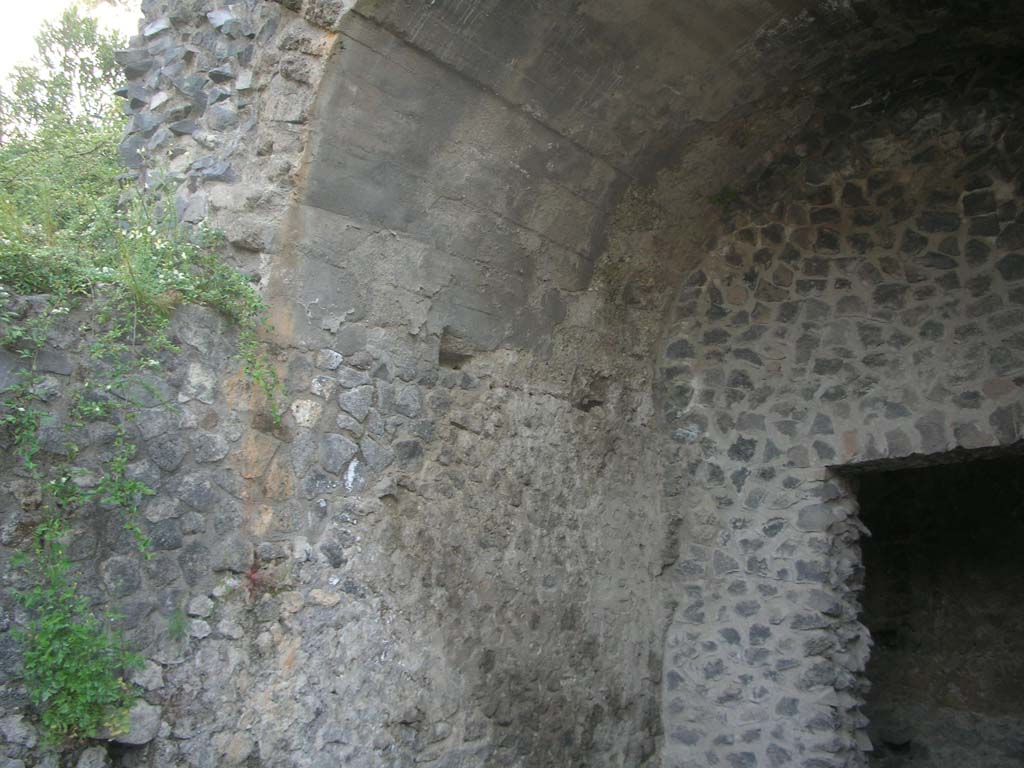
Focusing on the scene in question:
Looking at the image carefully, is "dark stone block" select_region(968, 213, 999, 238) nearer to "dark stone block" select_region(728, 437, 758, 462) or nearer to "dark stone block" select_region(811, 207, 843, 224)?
"dark stone block" select_region(811, 207, 843, 224)

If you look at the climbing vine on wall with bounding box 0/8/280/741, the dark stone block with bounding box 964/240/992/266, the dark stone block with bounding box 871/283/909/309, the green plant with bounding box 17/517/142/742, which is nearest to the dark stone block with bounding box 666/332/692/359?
the dark stone block with bounding box 871/283/909/309

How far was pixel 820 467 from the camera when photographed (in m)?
4.78

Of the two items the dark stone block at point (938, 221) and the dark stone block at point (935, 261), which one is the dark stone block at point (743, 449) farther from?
the dark stone block at point (938, 221)

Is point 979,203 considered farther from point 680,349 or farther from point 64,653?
point 64,653

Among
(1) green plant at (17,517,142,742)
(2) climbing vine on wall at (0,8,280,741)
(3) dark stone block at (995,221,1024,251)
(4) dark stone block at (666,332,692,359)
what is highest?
(3) dark stone block at (995,221,1024,251)

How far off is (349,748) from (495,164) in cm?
245

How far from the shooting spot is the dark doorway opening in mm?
6383

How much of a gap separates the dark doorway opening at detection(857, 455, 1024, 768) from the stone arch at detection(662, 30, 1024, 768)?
196 centimetres

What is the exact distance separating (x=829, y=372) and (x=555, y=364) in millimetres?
1451

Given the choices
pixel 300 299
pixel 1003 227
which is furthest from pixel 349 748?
pixel 1003 227

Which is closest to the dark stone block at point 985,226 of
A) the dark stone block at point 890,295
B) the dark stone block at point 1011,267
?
the dark stone block at point 1011,267

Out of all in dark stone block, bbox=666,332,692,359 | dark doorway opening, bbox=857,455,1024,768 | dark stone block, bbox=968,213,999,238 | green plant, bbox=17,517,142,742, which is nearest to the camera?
green plant, bbox=17,517,142,742

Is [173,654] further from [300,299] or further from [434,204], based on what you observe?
[434,204]

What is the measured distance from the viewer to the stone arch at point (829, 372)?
179 inches
